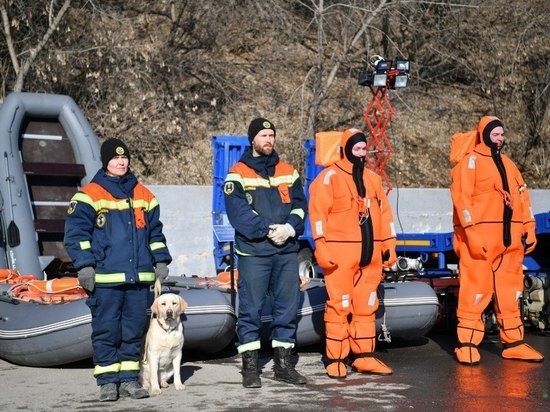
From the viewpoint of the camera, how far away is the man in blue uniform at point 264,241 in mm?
7164

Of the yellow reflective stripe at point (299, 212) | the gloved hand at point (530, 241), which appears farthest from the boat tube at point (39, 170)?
the gloved hand at point (530, 241)

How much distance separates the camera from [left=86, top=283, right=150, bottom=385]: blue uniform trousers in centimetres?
667

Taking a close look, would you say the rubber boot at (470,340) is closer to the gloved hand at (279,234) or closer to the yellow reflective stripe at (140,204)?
the gloved hand at (279,234)

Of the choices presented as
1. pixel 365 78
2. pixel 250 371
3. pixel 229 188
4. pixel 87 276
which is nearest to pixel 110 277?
pixel 87 276

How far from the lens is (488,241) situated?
26.5ft

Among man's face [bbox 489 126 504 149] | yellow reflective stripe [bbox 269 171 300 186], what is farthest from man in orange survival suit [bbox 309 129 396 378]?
man's face [bbox 489 126 504 149]

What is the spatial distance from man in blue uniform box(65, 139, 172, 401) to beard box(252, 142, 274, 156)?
3.30 feet

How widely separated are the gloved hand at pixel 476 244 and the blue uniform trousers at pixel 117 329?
2.84m

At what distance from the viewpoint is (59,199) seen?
11727 millimetres

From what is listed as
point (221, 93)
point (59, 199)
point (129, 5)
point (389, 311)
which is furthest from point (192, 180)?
point (389, 311)

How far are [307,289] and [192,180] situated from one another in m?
10.1

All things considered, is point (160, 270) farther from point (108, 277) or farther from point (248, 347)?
point (248, 347)

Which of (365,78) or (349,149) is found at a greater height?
(365,78)

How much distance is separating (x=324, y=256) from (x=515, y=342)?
2049mm
